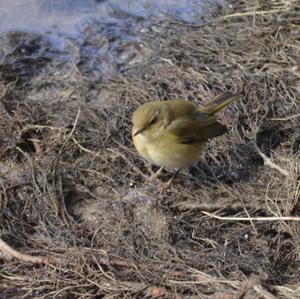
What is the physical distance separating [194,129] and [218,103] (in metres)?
0.45

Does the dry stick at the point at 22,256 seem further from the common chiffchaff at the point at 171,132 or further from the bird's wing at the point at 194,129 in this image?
the bird's wing at the point at 194,129

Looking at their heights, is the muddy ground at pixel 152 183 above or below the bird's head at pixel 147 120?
below

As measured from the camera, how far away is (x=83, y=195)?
6.21 meters

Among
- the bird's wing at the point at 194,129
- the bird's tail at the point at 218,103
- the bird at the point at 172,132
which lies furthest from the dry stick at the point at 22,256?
Answer: the bird's tail at the point at 218,103

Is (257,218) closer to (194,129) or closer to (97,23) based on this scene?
(194,129)

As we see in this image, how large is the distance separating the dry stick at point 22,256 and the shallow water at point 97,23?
113 inches

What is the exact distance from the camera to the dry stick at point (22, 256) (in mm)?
5441

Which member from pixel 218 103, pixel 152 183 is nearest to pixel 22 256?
pixel 152 183

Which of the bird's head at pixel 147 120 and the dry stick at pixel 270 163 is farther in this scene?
the dry stick at pixel 270 163

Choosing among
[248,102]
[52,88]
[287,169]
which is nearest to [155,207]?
[287,169]

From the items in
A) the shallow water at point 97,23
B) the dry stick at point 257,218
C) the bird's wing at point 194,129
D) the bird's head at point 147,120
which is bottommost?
the dry stick at point 257,218

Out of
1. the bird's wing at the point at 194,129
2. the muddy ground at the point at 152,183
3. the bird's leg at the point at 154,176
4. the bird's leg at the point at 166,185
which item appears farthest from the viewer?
the bird's leg at the point at 154,176

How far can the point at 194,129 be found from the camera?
6.12 metres

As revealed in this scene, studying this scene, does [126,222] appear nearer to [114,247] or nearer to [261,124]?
[114,247]
